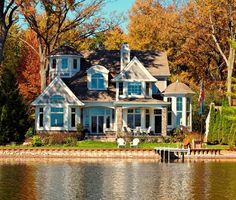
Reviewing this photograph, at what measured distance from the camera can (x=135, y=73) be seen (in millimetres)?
57469

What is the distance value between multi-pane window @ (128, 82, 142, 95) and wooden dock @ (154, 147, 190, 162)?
1189 cm

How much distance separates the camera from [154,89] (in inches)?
2344

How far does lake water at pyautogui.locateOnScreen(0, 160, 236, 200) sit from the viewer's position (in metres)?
27.7

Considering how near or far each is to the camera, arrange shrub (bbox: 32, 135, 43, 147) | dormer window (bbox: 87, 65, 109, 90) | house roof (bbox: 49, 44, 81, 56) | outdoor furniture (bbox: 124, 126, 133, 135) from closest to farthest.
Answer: shrub (bbox: 32, 135, 43, 147)
outdoor furniture (bbox: 124, 126, 133, 135)
dormer window (bbox: 87, 65, 109, 90)
house roof (bbox: 49, 44, 81, 56)

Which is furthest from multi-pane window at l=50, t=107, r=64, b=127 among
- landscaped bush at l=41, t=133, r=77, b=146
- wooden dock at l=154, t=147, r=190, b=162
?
wooden dock at l=154, t=147, r=190, b=162

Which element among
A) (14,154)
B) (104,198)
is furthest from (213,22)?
(104,198)

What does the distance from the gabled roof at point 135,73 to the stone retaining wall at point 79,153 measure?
12312 millimetres

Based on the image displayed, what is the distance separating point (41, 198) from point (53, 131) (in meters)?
29.7

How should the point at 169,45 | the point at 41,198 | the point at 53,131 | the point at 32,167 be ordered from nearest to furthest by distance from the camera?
the point at 41,198 → the point at 32,167 → the point at 53,131 → the point at 169,45

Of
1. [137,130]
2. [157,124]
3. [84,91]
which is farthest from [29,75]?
[137,130]

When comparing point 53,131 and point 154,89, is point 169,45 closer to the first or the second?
point 154,89

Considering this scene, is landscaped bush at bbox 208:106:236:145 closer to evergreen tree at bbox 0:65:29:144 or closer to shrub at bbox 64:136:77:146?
shrub at bbox 64:136:77:146

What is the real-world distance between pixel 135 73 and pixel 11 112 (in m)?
11.8

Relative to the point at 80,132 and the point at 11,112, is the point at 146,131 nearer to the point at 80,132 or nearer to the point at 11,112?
the point at 80,132
